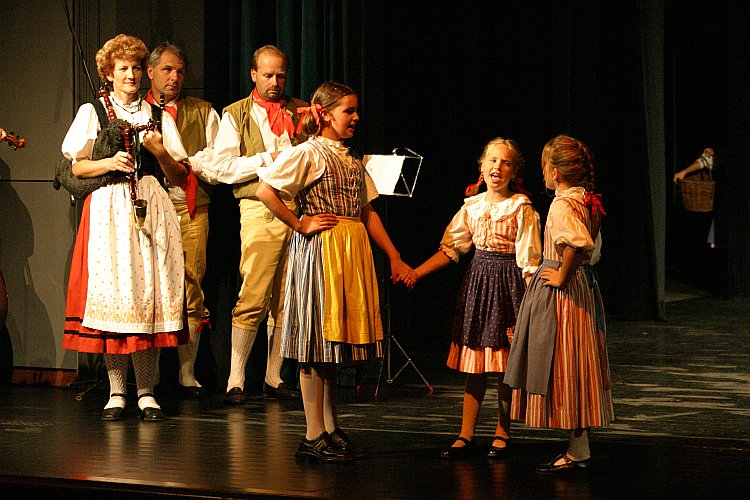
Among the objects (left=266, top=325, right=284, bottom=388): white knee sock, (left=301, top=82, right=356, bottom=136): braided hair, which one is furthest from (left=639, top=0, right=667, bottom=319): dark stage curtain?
(left=301, top=82, right=356, bottom=136): braided hair

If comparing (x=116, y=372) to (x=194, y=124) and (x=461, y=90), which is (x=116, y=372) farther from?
(x=461, y=90)

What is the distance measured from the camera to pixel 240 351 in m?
5.49

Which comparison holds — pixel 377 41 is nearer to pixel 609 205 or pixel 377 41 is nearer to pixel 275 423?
pixel 275 423

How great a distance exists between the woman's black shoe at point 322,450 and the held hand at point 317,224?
27.2 inches

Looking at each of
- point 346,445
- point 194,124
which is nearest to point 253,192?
point 194,124

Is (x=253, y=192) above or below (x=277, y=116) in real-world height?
below

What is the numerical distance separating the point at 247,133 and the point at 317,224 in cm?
148

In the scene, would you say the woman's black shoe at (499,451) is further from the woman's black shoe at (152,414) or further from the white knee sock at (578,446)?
the woman's black shoe at (152,414)

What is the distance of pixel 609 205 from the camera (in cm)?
867

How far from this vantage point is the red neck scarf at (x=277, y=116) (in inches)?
213

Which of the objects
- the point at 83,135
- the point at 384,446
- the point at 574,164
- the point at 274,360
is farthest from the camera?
the point at 274,360

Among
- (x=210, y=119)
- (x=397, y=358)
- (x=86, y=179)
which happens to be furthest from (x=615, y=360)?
(x=86, y=179)

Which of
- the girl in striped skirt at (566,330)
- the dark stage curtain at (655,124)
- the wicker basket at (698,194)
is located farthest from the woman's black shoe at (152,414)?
the wicker basket at (698,194)

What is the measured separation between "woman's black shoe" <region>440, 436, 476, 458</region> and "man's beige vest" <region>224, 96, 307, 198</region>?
1739 millimetres
